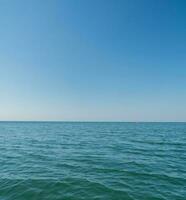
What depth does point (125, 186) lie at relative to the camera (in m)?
9.95

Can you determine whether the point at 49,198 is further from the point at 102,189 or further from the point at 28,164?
the point at 28,164

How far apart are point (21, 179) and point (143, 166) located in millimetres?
9045

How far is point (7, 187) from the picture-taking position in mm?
9766

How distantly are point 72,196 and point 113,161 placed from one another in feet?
24.5

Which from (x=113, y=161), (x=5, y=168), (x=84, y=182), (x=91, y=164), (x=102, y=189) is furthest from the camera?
(x=113, y=161)

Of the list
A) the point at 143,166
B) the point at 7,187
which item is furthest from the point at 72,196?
the point at 143,166

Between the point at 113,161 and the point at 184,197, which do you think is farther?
the point at 113,161

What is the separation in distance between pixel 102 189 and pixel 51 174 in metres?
4.10

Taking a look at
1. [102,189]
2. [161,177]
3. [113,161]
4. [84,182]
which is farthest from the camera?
[113,161]

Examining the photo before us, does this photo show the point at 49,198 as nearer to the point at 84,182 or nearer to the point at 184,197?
the point at 84,182

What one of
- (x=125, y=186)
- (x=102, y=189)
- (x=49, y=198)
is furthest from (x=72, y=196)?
(x=125, y=186)

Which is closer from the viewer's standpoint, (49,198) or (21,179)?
(49,198)

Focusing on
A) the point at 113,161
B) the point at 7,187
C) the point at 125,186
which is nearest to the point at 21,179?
the point at 7,187

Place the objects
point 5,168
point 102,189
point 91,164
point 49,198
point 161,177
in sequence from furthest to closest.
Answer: point 91,164, point 5,168, point 161,177, point 102,189, point 49,198
